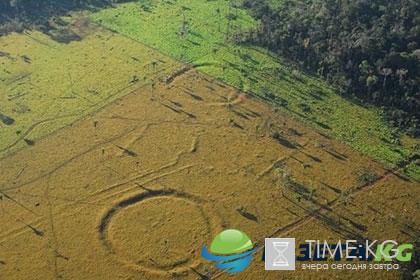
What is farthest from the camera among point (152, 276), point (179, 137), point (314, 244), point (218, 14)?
point (218, 14)

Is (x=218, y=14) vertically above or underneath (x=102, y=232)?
above

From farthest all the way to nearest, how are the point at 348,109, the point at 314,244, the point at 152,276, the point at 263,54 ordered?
the point at 263,54
the point at 348,109
the point at 314,244
the point at 152,276

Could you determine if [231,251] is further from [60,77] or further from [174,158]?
[60,77]

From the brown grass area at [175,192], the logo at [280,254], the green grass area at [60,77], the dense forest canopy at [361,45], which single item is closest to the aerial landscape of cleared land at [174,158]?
the brown grass area at [175,192]

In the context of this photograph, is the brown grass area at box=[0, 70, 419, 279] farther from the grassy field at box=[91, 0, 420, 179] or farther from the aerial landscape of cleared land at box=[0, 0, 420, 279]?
the grassy field at box=[91, 0, 420, 179]

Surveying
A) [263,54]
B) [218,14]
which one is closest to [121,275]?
[263,54]

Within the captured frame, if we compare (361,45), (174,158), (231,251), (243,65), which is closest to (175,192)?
(174,158)

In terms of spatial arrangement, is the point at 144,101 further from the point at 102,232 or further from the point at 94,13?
the point at 94,13
